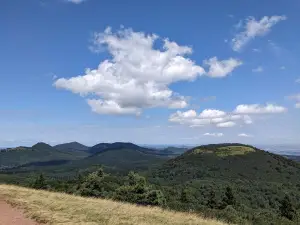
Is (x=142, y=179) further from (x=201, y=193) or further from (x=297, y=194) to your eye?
(x=297, y=194)

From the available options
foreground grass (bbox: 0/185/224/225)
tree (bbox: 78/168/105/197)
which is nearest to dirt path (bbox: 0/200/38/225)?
foreground grass (bbox: 0/185/224/225)

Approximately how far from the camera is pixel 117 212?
19.9 meters

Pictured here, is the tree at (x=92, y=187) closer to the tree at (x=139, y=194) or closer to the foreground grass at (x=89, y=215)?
the tree at (x=139, y=194)

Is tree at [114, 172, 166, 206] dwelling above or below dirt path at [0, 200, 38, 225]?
below

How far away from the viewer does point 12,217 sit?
16797 mm

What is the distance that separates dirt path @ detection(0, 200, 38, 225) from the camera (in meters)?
15.7

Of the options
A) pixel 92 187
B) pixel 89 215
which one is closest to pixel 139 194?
pixel 92 187

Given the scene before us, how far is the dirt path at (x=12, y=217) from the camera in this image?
15.7 metres

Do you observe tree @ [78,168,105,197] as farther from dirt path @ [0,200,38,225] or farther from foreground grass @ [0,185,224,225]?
dirt path @ [0,200,38,225]

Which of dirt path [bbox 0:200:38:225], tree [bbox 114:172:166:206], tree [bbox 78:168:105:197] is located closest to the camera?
dirt path [bbox 0:200:38:225]

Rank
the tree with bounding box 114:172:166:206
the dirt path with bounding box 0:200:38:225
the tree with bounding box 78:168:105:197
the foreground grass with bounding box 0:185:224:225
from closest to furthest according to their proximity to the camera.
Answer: the dirt path with bounding box 0:200:38:225 < the foreground grass with bounding box 0:185:224:225 < the tree with bounding box 114:172:166:206 < the tree with bounding box 78:168:105:197

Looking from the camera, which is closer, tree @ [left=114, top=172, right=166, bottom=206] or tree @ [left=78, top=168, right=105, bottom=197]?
tree @ [left=114, top=172, right=166, bottom=206]

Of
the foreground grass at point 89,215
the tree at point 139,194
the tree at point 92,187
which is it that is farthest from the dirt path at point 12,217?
the tree at point 92,187

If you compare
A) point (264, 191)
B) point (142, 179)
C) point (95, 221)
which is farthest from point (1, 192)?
point (264, 191)
